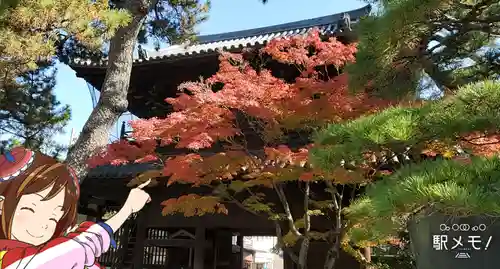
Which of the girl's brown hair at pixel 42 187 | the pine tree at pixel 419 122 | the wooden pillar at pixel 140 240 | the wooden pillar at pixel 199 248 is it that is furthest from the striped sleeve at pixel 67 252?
the wooden pillar at pixel 140 240

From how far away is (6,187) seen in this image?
140 inches

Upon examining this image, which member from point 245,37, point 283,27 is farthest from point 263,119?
point 245,37

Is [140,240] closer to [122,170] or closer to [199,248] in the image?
[199,248]

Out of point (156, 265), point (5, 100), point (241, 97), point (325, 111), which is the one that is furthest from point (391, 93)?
point (5, 100)

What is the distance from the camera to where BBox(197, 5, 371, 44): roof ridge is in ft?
30.8

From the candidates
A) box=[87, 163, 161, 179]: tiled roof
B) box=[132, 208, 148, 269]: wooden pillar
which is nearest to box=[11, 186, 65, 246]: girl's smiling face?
box=[87, 163, 161, 179]: tiled roof

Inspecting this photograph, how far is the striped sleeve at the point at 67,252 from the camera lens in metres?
3.38

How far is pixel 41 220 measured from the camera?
3576mm

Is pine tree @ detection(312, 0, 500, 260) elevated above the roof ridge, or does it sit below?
below

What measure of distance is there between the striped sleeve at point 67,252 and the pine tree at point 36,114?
6211 millimetres

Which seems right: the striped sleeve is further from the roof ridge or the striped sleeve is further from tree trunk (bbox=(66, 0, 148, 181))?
the roof ridge

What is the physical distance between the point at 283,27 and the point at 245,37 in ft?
4.20

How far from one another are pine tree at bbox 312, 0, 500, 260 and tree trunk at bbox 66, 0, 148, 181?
9.89 feet

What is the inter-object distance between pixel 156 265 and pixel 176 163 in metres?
3.81
